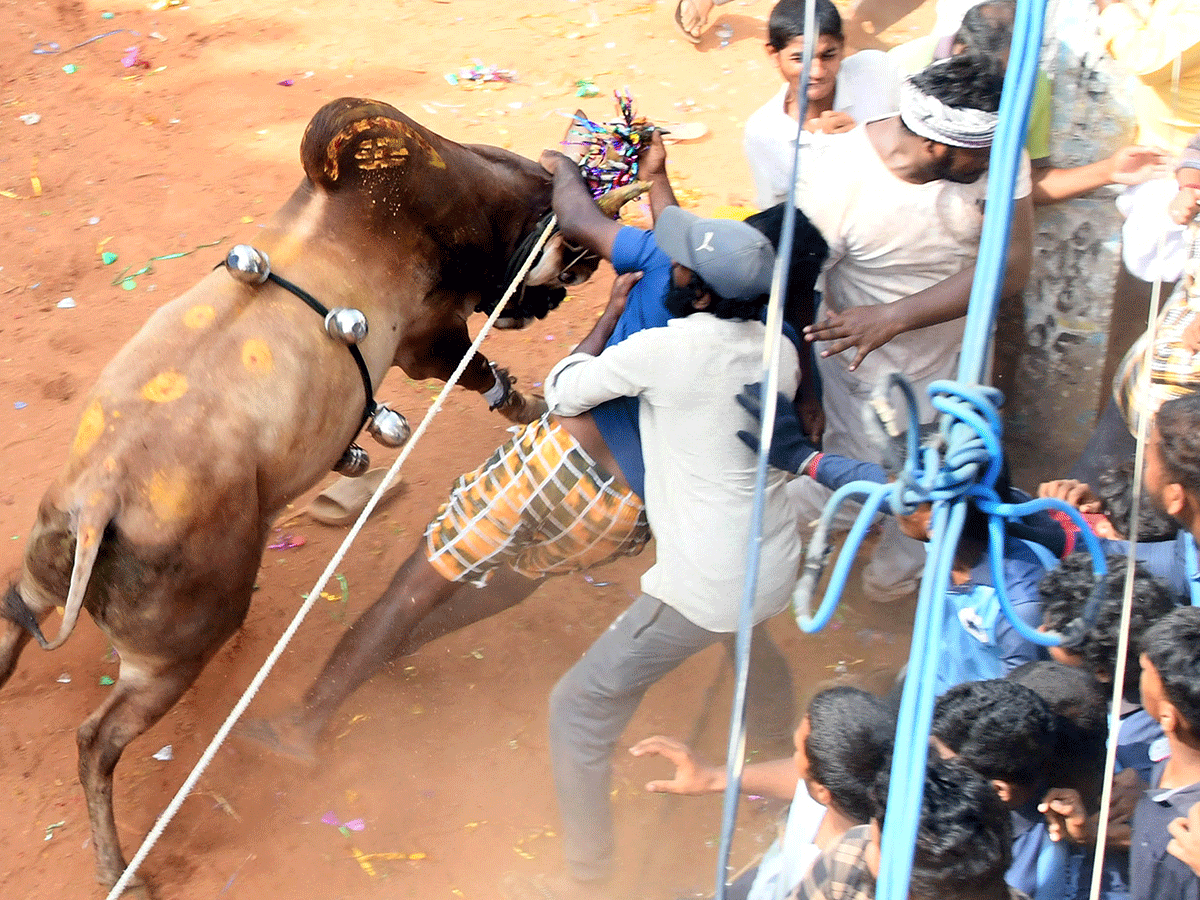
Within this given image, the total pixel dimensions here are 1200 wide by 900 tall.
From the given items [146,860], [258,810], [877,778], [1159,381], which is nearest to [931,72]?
[1159,381]

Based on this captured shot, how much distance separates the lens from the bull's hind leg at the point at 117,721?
3.09 m

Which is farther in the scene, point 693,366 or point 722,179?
point 722,179

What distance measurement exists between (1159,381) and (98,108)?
645cm

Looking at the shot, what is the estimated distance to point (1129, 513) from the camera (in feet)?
8.07

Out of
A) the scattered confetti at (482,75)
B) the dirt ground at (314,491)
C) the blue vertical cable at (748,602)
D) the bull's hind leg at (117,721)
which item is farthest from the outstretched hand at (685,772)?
the scattered confetti at (482,75)

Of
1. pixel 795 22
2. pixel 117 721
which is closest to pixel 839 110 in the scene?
pixel 795 22

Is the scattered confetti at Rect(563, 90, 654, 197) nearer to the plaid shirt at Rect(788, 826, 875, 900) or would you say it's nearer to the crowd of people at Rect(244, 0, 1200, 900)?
the crowd of people at Rect(244, 0, 1200, 900)

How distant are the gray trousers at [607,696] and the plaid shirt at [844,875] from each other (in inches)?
30.0

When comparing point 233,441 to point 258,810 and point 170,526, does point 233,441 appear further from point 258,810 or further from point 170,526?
point 258,810

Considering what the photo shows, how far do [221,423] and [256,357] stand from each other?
228mm

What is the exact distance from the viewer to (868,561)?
3350mm

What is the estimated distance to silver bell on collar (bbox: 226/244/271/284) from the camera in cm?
308

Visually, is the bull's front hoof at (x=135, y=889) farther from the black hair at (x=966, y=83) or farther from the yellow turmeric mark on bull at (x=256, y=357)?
the black hair at (x=966, y=83)

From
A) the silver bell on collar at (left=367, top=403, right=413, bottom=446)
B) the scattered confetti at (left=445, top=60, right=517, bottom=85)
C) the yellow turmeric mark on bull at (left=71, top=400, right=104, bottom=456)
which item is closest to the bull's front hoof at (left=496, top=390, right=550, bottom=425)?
the silver bell on collar at (left=367, top=403, right=413, bottom=446)
